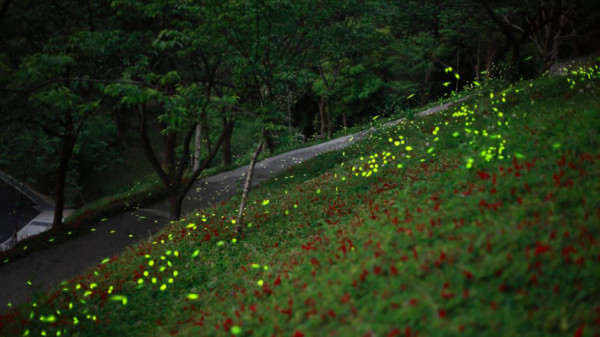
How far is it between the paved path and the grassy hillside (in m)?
4.10

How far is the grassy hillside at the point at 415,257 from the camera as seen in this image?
4000mm

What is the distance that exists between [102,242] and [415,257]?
14832 millimetres

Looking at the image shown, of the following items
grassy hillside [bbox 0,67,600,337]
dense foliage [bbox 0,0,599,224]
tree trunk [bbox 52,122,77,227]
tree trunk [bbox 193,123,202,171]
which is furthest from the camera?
tree trunk [bbox 193,123,202,171]

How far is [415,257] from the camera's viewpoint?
4.86 metres

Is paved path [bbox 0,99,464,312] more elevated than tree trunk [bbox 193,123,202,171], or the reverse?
tree trunk [bbox 193,123,202,171]

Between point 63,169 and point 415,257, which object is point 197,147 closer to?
point 63,169

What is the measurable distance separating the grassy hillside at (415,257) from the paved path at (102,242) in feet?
13.4

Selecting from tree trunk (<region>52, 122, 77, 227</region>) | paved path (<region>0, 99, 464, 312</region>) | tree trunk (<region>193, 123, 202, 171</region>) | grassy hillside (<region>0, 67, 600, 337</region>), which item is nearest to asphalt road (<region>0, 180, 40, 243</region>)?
tree trunk (<region>52, 122, 77, 227</region>)

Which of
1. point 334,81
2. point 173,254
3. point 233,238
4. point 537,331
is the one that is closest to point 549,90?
point 537,331

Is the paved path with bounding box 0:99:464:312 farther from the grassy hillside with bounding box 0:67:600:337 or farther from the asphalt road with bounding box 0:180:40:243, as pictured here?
the asphalt road with bounding box 0:180:40:243

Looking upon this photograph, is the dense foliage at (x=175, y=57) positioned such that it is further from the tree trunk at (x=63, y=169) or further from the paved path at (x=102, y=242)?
the paved path at (x=102, y=242)

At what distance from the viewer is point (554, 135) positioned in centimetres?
662

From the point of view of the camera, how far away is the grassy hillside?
13.1 feet

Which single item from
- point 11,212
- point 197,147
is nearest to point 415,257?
point 197,147
